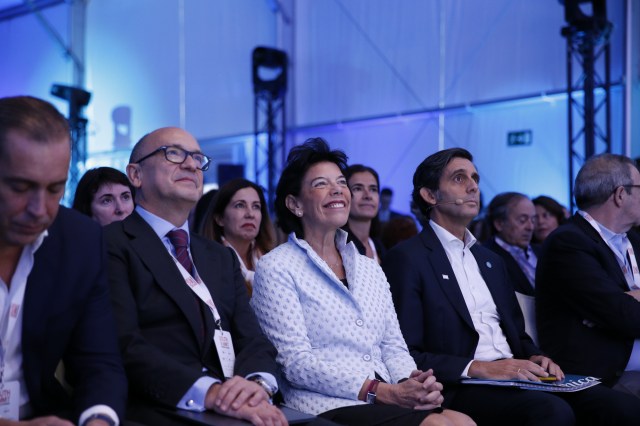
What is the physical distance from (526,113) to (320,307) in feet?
26.0

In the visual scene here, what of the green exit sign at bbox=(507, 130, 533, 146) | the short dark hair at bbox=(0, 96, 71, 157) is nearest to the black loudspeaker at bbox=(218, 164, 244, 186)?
the green exit sign at bbox=(507, 130, 533, 146)

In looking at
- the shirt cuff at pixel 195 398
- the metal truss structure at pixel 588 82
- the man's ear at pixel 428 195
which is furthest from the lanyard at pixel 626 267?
the metal truss structure at pixel 588 82

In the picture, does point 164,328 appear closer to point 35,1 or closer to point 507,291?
point 507,291

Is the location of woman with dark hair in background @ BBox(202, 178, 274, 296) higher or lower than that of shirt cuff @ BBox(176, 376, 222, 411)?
higher

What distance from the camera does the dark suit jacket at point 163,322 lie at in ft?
7.11

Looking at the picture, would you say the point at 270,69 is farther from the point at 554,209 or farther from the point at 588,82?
the point at 554,209

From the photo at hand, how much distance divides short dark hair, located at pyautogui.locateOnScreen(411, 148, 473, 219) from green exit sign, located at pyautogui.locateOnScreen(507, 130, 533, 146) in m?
6.73

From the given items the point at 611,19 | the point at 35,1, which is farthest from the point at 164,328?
the point at 35,1

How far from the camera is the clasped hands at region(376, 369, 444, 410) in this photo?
2494 mm

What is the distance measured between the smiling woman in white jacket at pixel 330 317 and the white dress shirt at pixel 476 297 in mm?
439

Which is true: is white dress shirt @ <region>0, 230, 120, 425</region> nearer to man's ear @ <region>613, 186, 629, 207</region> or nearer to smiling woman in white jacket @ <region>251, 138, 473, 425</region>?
smiling woman in white jacket @ <region>251, 138, 473, 425</region>

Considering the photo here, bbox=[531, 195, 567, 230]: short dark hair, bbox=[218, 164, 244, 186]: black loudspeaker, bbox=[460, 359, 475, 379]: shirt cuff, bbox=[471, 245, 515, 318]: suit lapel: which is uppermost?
bbox=[218, 164, 244, 186]: black loudspeaker

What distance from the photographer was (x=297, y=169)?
304 cm

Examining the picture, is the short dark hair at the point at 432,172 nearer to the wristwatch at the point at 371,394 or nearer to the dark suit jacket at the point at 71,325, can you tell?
the wristwatch at the point at 371,394
